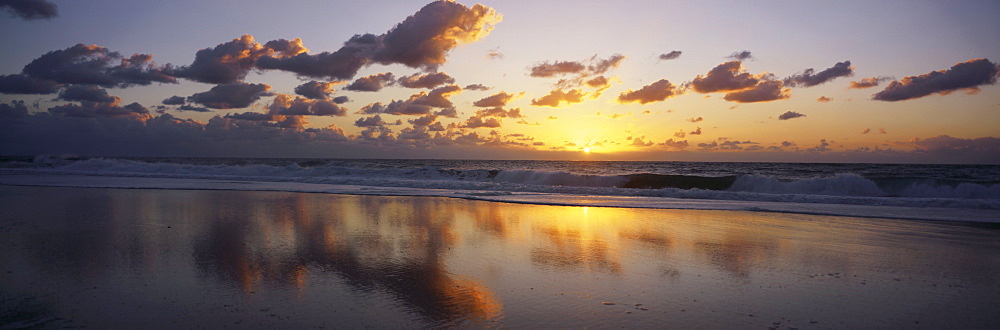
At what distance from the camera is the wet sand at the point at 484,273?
4.24 m

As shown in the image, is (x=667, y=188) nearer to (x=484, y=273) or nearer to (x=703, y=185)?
(x=703, y=185)

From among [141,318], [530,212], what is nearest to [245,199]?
[530,212]

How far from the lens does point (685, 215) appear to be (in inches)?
488

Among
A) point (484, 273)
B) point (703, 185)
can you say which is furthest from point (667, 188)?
point (484, 273)

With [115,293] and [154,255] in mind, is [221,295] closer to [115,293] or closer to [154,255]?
[115,293]

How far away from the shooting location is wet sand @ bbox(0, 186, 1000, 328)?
424 cm

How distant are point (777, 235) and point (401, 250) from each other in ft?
22.5

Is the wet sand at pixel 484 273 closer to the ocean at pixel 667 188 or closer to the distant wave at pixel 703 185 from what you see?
the ocean at pixel 667 188

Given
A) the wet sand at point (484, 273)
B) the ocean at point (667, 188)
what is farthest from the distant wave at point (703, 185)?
the wet sand at point (484, 273)

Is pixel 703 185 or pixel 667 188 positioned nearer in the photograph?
pixel 667 188

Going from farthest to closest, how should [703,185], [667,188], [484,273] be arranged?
[703,185]
[667,188]
[484,273]

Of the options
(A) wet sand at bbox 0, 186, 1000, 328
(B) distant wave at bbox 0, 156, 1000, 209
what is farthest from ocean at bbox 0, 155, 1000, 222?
(A) wet sand at bbox 0, 186, 1000, 328

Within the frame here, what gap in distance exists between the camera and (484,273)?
580cm

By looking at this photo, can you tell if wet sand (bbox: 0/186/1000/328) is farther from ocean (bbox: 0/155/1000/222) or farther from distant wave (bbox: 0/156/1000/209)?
distant wave (bbox: 0/156/1000/209)
